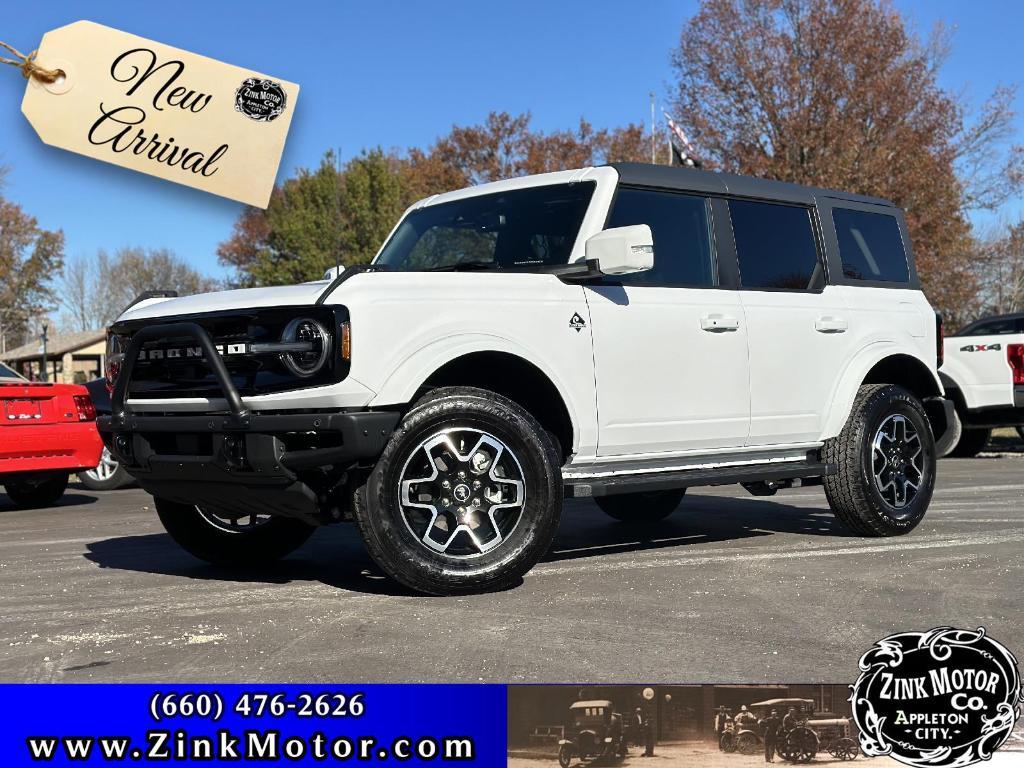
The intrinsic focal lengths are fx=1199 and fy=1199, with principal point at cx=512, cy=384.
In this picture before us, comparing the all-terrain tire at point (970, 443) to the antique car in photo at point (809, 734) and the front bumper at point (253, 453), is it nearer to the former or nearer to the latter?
the front bumper at point (253, 453)

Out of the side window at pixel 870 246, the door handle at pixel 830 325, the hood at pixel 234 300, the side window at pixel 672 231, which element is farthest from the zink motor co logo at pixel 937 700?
the side window at pixel 870 246

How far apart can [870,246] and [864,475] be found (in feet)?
5.33

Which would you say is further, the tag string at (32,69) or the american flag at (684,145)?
the american flag at (684,145)

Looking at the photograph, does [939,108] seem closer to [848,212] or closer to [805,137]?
[805,137]

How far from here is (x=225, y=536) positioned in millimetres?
6488

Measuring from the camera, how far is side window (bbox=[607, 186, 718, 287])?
639 centimetres

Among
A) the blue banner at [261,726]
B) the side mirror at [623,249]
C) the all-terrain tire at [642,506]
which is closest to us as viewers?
the blue banner at [261,726]

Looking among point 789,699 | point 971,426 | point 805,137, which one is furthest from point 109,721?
point 805,137

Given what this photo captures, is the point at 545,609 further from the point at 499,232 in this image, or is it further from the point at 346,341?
the point at 499,232

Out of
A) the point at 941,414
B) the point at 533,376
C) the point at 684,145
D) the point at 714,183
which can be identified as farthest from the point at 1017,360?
the point at 684,145

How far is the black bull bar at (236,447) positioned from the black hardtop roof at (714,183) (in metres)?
2.24

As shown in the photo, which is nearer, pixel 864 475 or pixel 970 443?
pixel 864 475

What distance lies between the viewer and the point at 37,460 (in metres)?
10.5

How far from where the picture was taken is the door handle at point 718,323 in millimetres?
6406
